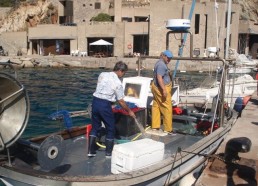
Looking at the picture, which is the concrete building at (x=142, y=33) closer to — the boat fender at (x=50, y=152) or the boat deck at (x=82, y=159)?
the boat deck at (x=82, y=159)

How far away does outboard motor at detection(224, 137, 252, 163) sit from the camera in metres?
6.04

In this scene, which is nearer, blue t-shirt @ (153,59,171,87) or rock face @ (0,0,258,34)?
blue t-shirt @ (153,59,171,87)

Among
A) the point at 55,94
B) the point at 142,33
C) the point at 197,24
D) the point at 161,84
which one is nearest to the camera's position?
the point at 161,84

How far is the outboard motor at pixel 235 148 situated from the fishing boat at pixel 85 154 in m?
0.39

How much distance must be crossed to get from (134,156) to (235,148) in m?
1.87

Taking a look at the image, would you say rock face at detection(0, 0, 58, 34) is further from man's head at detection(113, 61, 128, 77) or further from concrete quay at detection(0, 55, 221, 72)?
man's head at detection(113, 61, 128, 77)

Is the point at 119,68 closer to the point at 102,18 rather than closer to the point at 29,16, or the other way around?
the point at 102,18

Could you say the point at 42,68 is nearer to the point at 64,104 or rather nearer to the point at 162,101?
the point at 64,104

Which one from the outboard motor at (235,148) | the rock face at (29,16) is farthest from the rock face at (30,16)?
the outboard motor at (235,148)

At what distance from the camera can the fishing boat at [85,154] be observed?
5.12 meters

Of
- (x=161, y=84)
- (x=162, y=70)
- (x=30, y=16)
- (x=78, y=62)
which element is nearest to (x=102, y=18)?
(x=78, y=62)

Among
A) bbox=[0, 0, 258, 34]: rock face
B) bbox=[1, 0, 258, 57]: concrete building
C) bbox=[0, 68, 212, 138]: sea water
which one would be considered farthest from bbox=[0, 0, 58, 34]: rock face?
bbox=[0, 68, 212, 138]: sea water

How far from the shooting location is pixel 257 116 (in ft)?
34.3

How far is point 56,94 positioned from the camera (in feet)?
79.7
